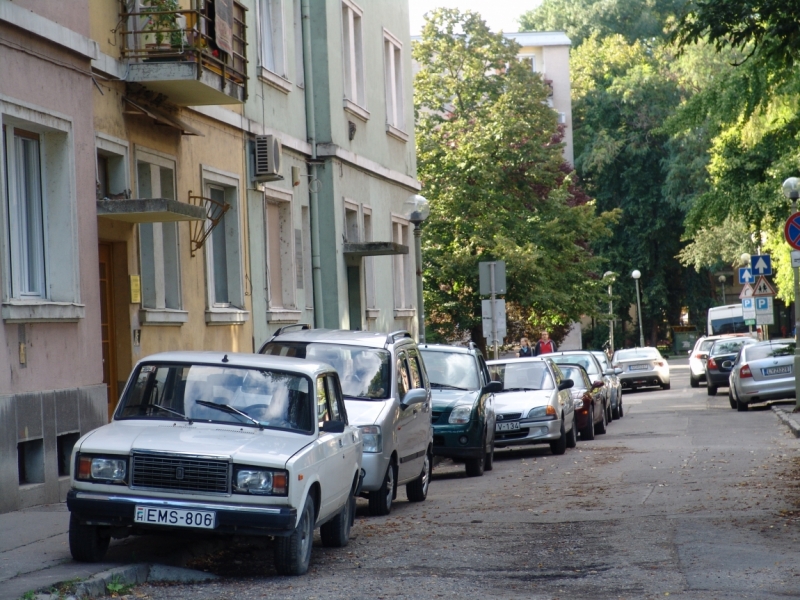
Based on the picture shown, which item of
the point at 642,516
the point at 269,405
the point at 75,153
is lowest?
the point at 642,516

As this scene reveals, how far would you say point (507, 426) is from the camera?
20.0 meters

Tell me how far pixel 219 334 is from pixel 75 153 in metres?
5.11

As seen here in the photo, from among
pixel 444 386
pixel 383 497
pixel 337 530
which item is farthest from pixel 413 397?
pixel 444 386

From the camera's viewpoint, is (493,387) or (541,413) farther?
(541,413)

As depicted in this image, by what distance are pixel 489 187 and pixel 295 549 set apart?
3681 cm

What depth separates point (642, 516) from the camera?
39.4ft

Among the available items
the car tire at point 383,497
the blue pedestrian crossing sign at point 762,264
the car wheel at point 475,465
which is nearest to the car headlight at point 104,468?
the car tire at point 383,497

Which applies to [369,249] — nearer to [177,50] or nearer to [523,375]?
[523,375]

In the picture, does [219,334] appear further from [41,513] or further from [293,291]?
[41,513]

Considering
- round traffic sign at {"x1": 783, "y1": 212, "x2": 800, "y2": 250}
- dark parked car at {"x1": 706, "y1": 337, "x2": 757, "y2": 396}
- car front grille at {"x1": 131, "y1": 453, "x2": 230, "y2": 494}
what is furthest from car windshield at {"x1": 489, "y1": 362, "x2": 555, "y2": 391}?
dark parked car at {"x1": 706, "y1": 337, "x2": 757, "y2": 396}

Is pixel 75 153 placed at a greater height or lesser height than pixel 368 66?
lesser

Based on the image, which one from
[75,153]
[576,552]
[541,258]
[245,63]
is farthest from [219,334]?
[541,258]

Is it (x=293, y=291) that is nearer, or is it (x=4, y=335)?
(x=4, y=335)

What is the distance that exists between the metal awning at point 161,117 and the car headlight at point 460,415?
192 inches
